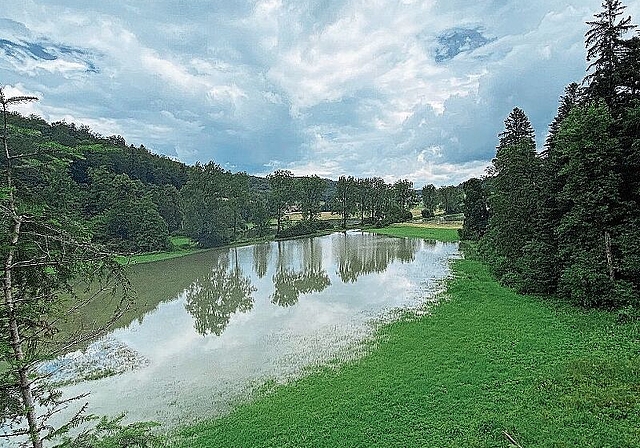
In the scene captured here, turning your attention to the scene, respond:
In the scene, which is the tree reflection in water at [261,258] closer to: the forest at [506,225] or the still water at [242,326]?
the still water at [242,326]

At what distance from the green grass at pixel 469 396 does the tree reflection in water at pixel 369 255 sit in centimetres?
1672

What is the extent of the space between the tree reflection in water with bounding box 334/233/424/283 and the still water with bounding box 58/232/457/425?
0.64 feet

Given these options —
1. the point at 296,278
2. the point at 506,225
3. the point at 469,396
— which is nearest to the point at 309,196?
the point at 296,278

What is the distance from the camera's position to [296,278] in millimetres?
32062

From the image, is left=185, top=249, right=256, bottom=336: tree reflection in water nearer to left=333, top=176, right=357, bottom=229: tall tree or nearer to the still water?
the still water

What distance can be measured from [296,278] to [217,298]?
7.77m

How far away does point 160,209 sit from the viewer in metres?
64.6

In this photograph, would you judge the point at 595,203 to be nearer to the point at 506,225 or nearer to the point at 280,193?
the point at 506,225

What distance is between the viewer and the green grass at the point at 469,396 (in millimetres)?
8156

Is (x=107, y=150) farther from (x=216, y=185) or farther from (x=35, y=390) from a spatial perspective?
(x=216, y=185)

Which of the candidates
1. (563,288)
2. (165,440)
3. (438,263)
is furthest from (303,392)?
(438,263)

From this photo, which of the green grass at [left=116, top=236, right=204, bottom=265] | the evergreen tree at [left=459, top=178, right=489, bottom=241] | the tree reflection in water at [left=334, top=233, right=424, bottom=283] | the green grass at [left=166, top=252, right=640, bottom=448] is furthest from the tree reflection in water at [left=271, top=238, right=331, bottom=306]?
the evergreen tree at [left=459, top=178, right=489, bottom=241]

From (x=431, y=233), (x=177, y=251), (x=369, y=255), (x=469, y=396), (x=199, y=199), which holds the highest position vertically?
(x=199, y=199)

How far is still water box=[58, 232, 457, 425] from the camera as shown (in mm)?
12711
